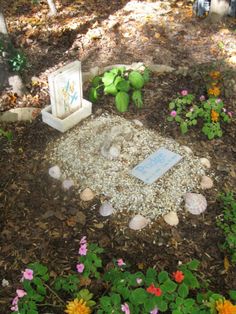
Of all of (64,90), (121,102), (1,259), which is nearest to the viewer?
(1,259)

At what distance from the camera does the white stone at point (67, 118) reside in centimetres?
373

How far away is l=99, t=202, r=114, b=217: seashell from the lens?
3.13 metres

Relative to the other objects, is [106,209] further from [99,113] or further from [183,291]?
[99,113]

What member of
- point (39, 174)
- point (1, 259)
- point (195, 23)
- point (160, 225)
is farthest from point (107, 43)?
point (1, 259)

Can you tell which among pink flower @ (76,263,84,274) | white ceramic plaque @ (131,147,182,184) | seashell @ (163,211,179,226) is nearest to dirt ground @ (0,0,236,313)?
seashell @ (163,211,179,226)

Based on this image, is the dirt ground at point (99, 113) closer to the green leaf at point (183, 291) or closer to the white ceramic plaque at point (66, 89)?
the white ceramic plaque at point (66, 89)

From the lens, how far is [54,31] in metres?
5.37

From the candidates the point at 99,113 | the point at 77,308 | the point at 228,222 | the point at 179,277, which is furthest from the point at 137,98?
the point at 77,308

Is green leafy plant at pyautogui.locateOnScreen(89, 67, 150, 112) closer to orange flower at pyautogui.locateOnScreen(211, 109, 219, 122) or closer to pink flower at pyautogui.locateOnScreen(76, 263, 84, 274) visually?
orange flower at pyautogui.locateOnScreen(211, 109, 219, 122)

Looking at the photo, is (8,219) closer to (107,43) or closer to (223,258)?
(223,258)

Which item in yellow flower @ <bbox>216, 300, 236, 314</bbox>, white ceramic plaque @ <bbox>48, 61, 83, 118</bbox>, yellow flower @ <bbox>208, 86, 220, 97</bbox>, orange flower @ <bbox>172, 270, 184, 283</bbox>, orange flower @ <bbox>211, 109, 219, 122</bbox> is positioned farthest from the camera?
yellow flower @ <bbox>208, 86, 220, 97</bbox>

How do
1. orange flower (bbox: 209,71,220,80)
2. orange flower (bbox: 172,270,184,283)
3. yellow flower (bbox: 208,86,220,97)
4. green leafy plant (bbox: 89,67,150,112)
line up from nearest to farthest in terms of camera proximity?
orange flower (bbox: 172,270,184,283)
green leafy plant (bbox: 89,67,150,112)
yellow flower (bbox: 208,86,220,97)
orange flower (bbox: 209,71,220,80)

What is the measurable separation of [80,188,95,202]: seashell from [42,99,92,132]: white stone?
81 centimetres

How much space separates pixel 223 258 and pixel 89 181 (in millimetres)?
1320
